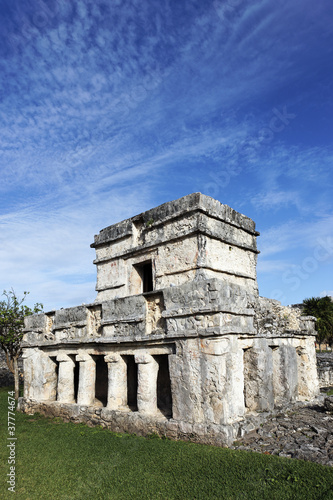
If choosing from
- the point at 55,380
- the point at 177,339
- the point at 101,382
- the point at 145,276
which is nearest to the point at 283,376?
the point at 177,339

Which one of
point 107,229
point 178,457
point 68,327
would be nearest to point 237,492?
point 178,457

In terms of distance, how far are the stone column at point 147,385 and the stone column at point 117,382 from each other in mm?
841

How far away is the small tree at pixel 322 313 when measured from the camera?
21194 millimetres

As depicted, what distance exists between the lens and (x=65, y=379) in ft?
31.5

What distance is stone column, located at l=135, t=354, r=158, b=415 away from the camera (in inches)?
286

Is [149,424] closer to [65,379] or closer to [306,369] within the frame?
[65,379]

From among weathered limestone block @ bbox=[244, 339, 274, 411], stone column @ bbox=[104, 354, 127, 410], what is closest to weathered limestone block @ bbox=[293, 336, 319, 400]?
weathered limestone block @ bbox=[244, 339, 274, 411]

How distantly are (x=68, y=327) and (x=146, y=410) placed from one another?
3553mm

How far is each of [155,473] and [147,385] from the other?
2314 millimetres

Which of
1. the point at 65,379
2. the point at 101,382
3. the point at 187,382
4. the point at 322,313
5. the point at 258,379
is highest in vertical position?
the point at 322,313

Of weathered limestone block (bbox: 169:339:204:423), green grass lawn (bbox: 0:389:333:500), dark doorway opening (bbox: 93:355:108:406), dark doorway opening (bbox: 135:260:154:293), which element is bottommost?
green grass lawn (bbox: 0:389:333:500)

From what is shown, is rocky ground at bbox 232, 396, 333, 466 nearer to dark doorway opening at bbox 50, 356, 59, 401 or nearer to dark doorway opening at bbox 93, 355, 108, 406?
dark doorway opening at bbox 93, 355, 108, 406

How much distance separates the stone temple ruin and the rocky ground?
30cm

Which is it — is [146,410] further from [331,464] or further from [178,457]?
[331,464]
